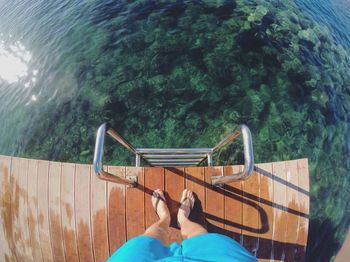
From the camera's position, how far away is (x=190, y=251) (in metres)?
1.57

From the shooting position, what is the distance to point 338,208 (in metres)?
4.34

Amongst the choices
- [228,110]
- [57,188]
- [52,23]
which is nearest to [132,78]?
[228,110]

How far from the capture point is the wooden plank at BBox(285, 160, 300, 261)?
8.98 ft

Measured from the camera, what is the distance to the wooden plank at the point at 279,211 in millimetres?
2719

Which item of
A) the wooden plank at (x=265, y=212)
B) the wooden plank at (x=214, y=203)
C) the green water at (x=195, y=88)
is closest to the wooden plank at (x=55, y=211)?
the wooden plank at (x=214, y=203)

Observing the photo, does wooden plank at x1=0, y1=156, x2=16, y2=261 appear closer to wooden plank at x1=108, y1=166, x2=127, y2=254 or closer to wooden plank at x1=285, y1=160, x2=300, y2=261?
wooden plank at x1=108, y1=166, x2=127, y2=254

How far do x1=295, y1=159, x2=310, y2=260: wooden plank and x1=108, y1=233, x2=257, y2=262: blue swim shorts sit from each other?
153 cm

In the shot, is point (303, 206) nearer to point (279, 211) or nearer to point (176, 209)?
point (279, 211)

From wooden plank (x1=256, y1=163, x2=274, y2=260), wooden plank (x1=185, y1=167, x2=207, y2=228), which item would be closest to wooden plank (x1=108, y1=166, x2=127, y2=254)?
wooden plank (x1=185, y1=167, x2=207, y2=228)

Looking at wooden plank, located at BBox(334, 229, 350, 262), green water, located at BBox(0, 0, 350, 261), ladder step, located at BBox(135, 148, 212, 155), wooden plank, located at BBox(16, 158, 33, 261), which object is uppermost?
green water, located at BBox(0, 0, 350, 261)

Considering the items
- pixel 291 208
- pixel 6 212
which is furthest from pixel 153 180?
pixel 6 212

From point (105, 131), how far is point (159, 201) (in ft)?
3.80

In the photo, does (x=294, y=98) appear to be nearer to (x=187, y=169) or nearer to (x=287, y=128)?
(x=287, y=128)

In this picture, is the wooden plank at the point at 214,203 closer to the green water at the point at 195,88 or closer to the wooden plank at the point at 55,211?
the wooden plank at the point at 55,211
